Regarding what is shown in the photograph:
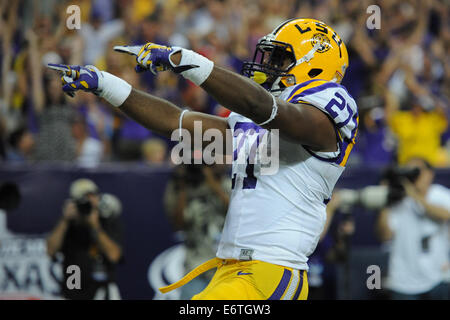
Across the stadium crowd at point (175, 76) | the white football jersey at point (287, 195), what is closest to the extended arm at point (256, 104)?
the white football jersey at point (287, 195)

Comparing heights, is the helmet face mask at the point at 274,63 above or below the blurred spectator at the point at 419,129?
above

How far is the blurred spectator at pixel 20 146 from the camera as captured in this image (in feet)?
24.4

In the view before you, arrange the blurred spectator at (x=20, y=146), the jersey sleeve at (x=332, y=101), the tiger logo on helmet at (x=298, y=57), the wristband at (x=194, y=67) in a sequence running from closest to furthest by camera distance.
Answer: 1. the wristband at (x=194, y=67)
2. the jersey sleeve at (x=332, y=101)
3. the tiger logo on helmet at (x=298, y=57)
4. the blurred spectator at (x=20, y=146)

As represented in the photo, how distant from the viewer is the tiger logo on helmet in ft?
10.7

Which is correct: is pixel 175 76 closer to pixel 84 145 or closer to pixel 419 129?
pixel 84 145

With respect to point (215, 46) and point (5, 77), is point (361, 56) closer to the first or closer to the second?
point (215, 46)

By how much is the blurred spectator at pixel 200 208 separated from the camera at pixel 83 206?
0.94 m

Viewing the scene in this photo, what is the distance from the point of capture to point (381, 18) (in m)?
9.80

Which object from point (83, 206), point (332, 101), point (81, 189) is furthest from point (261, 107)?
point (81, 189)

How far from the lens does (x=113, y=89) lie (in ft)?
9.38

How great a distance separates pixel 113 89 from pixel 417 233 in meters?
4.23

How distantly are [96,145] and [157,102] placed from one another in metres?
4.43

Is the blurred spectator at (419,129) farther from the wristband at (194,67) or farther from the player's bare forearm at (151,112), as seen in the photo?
the wristband at (194,67)

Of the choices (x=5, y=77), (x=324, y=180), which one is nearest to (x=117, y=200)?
(x=5, y=77)
